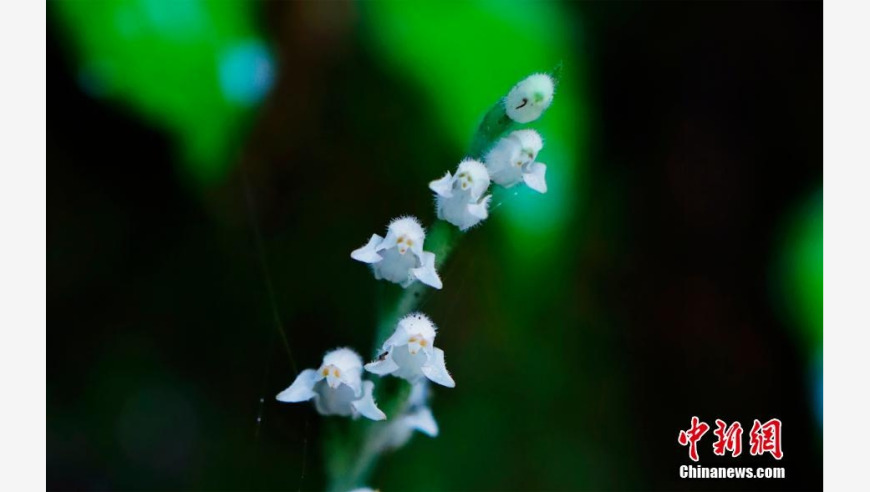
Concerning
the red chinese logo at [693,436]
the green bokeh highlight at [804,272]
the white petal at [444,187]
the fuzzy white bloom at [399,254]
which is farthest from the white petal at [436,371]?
the green bokeh highlight at [804,272]

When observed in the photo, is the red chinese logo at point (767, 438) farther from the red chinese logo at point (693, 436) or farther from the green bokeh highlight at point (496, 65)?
the green bokeh highlight at point (496, 65)

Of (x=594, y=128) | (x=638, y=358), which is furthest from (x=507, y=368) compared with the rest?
(x=594, y=128)

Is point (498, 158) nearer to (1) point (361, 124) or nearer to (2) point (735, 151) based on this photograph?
(1) point (361, 124)

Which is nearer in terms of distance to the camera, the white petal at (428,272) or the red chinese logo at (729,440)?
the white petal at (428,272)

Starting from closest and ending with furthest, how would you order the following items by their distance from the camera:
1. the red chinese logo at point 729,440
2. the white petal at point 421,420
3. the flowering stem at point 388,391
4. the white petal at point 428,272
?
the white petal at point 428,272, the flowering stem at point 388,391, the white petal at point 421,420, the red chinese logo at point 729,440

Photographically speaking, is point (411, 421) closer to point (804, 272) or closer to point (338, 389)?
point (338, 389)

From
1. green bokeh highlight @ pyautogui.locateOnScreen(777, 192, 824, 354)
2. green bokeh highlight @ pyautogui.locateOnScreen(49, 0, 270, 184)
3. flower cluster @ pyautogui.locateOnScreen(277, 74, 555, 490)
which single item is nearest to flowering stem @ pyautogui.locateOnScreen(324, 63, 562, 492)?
flower cluster @ pyautogui.locateOnScreen(277, 74, 555, 490)
